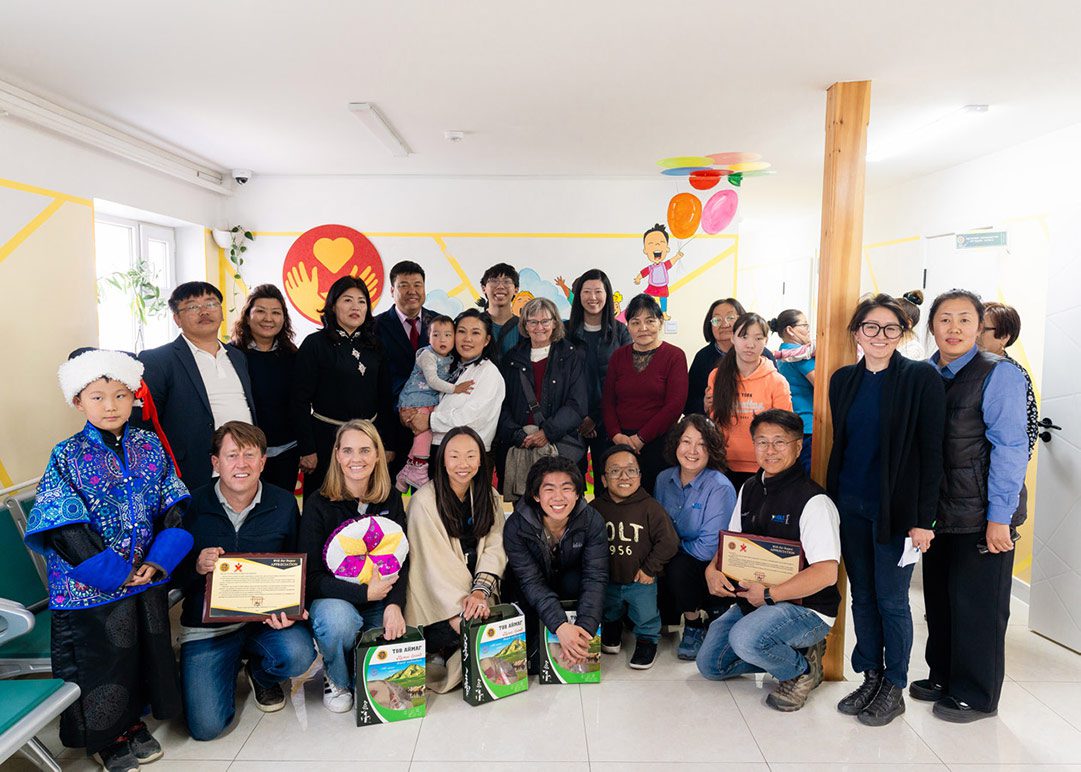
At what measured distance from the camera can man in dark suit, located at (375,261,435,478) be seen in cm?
398

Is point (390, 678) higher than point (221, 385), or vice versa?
point (221, 385)

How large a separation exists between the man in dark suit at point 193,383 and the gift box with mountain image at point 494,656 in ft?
4.71

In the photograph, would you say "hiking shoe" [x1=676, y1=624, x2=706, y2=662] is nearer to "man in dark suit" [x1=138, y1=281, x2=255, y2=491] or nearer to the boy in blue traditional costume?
the boy in blue traditional costume

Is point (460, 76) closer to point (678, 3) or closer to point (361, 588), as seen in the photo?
point (678, 3)

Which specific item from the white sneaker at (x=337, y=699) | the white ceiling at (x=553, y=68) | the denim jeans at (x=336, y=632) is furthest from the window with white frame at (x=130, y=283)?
the white sneaker at (x=337, y=699)

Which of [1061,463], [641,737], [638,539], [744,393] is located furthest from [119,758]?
[1061,463]

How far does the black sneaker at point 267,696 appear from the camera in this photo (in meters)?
2.79

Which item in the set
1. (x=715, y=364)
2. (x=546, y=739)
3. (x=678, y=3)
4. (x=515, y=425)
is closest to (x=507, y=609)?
(x=546, y=739)

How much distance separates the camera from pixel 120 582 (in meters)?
2.28

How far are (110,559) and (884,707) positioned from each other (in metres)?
2.82

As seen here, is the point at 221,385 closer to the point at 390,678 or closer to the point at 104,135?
the point at 390,678

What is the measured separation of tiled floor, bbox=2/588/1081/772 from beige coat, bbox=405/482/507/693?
313 mm

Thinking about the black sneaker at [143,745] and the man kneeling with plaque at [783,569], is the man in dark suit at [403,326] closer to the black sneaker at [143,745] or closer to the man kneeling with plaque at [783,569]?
the black sneaker at [143,745]

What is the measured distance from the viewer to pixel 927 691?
2900mm
